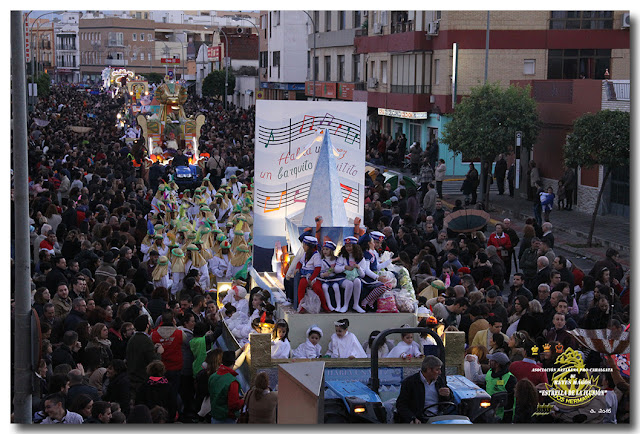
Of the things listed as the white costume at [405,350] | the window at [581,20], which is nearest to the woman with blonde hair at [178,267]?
the white costume at [405,350]

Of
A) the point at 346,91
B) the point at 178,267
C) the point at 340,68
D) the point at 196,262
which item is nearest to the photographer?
the point at 178,267

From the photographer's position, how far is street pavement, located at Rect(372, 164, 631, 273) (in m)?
21.9

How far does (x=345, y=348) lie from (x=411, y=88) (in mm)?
28264

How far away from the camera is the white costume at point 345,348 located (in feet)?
38.8

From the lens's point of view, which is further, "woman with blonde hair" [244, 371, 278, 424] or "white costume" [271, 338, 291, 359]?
"white costume" [271, 338, 291, 359]

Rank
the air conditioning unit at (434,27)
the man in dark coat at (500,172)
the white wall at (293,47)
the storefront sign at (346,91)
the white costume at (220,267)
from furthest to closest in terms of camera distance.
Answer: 1. the white wall at (293,47)
2. the storefront sign at (346,91)
3. the air conditioning unit at (434,27)
4. the man in dark coat at (500,172)
5. the white costume at (220,267)

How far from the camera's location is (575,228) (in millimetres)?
24438

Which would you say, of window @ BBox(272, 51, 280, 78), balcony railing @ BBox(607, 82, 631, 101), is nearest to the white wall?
window @ BBox(272, 51, 280, 78)

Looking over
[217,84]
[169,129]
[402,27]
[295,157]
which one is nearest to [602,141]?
[295,157]

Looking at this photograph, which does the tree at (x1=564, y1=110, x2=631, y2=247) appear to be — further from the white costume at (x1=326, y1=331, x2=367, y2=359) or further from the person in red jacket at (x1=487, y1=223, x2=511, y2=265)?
the white costume at (x1=326, y1=331, x2=367, y2=359)

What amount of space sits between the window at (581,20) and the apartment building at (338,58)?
38.9 feet

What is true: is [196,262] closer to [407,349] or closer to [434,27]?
[407,349]

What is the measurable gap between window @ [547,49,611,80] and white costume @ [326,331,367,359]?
80.1 ft

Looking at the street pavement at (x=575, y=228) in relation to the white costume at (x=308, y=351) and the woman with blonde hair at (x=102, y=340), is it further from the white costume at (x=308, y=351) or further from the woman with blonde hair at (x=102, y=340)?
the woman with blonde hair at (x=102, y=340)
